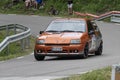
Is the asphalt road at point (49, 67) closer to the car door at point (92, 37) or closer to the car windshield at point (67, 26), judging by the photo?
the car door at point (92, 37)

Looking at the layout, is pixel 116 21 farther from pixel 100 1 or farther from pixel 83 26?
pixel 83 26

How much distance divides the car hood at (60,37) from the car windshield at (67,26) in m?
0.61

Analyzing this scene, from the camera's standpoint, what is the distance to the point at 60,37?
1883cm

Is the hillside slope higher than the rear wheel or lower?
lower

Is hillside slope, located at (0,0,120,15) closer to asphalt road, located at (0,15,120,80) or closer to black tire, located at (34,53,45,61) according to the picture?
asphalt road, located at (0,15,120,80)

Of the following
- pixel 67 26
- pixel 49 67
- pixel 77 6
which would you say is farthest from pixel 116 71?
pixel 77 6

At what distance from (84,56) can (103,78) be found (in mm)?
8408

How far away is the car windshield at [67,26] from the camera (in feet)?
65.0

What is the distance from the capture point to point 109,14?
42219 mm

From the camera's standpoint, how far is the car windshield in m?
19.8

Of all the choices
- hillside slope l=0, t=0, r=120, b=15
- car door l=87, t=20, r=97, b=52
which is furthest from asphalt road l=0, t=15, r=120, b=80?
hillside slope l=0, t=0, r=120, b=15

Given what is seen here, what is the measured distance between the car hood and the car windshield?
0.61 m

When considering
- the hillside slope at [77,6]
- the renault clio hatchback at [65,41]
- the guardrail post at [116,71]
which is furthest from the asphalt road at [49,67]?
the hillside slope at [77,6]

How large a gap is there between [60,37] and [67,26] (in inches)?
50.7
